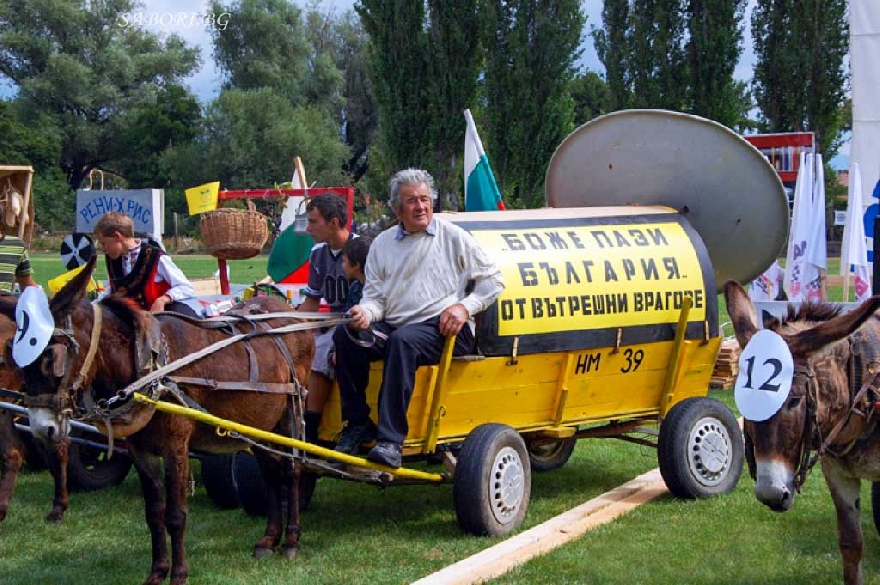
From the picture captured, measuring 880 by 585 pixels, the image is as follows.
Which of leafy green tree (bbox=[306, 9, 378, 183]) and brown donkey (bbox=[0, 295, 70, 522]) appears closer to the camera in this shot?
brown donkey (bbox=[0, 295, 70, 522])

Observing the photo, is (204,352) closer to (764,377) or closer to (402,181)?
(402,181)

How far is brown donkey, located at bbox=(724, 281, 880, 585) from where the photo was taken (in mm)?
4496

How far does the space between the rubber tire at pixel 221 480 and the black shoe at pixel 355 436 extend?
1.37 metres

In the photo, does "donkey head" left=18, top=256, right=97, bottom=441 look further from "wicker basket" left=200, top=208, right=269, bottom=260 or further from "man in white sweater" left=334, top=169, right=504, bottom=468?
"wicker basket" left=200, top=208, right=269, bottom=260

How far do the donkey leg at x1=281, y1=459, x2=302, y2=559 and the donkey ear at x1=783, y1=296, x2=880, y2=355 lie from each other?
2.95 meters

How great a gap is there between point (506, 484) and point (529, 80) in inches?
887

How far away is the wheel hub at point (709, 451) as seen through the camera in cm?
742

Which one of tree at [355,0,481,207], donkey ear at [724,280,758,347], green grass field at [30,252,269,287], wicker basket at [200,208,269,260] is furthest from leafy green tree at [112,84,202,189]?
donkey ear at [724,280,758,347]

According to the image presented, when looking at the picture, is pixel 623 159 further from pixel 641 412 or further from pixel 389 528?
pixel 389 528

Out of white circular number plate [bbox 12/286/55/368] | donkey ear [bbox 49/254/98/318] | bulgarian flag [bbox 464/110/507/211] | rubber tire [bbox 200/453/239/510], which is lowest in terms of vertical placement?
rubber tire [bbox 200/453/239/510]

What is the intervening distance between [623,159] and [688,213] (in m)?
0.61

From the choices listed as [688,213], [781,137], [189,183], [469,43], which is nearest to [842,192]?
[469,43]

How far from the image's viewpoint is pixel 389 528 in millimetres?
6996

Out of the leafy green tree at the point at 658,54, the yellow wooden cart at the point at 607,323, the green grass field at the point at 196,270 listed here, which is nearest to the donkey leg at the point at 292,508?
the yellow wooden cart at the point at 607,323
